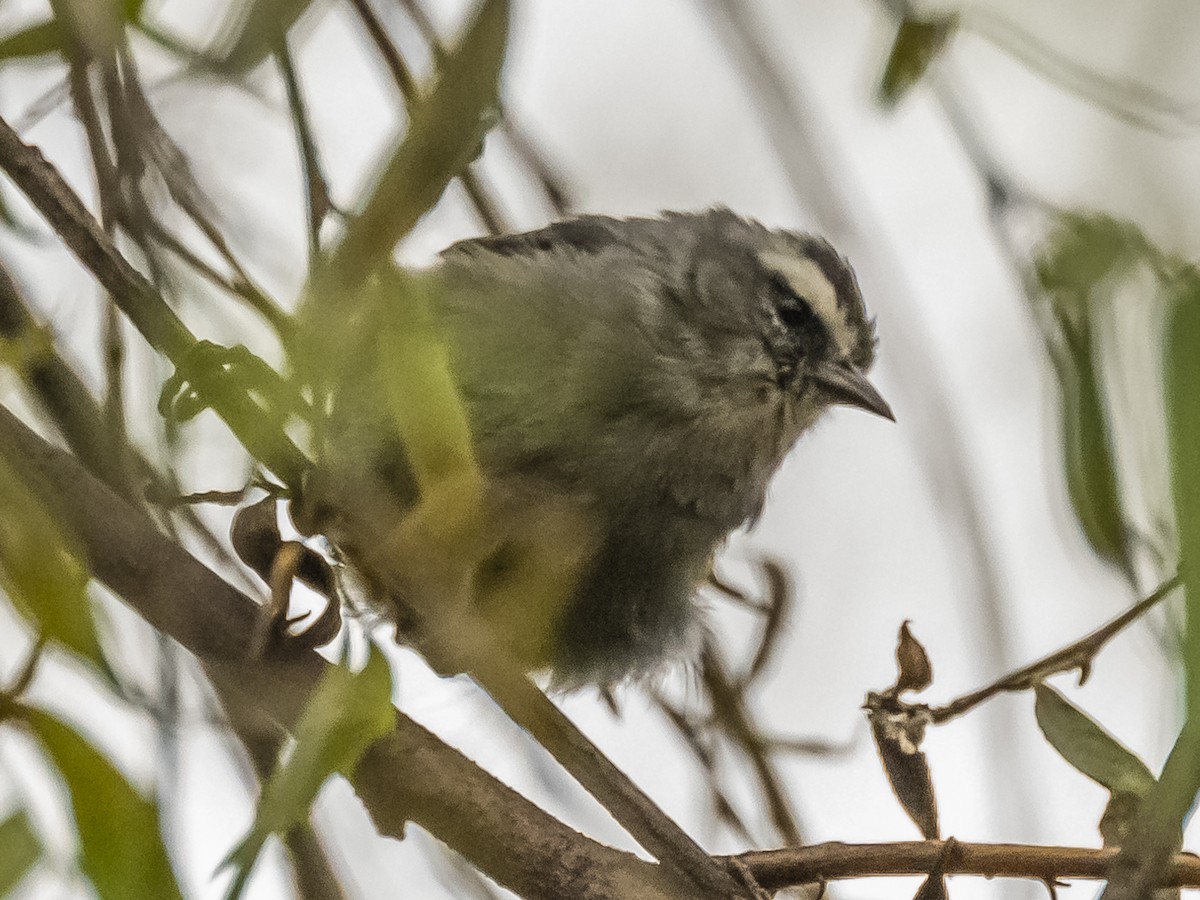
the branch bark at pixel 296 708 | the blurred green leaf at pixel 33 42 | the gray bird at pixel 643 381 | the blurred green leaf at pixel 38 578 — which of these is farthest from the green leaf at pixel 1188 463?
the gray bird at pixel 643 381

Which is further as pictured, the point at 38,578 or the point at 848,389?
the point at 848,389

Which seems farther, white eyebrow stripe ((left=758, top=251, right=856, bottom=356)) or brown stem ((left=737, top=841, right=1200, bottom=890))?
white eyebrow stripe ((left=758, top=251, right=856, bottom=356))

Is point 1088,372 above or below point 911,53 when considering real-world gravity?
below

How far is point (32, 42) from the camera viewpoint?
0.77 m

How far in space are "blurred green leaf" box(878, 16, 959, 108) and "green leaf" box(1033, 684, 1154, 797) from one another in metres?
0.42

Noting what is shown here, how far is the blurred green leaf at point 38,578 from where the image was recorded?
56 cm

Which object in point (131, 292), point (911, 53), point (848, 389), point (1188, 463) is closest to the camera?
point (1188, 463)

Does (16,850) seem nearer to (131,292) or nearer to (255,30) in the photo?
(131,292)

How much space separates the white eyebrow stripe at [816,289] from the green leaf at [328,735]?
3.42ft

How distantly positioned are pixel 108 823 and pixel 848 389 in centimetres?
108

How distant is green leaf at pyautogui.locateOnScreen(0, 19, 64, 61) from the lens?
30.0 inches

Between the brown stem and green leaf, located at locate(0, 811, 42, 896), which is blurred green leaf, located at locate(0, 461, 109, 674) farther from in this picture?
the brown stem

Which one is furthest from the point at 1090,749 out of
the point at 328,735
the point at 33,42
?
the point at 33,42

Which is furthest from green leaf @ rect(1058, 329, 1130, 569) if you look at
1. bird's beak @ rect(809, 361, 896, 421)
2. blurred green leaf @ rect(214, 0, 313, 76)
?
bird's beak @ rect(809, 361, 896, 421)
